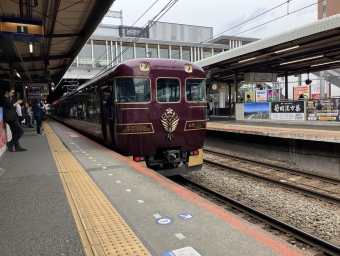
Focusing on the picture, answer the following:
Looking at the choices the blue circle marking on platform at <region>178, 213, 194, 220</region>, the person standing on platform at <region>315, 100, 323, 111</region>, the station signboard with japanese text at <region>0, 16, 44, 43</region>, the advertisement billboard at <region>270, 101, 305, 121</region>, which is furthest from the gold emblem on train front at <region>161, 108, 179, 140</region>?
the advertisement billboard at <region>270, 101, 305, 121</region>

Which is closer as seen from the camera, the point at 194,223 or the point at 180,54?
the point at 194,223

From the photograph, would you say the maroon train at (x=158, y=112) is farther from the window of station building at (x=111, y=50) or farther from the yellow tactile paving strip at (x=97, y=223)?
the window of station building at (x=111, y=50)

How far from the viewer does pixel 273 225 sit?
5008 mm

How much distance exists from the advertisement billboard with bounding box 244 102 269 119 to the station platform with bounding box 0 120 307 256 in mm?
13279

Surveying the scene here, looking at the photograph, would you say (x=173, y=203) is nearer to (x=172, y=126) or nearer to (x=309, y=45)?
(x=172, y=126)

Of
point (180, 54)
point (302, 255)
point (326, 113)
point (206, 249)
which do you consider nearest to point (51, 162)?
point (206, 249)

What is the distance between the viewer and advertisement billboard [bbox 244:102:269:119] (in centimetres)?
1715

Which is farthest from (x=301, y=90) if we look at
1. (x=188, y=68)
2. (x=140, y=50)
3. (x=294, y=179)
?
(x=188, y=68)

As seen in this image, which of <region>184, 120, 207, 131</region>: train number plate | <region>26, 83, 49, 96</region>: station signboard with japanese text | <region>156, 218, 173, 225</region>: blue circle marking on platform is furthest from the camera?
<region>26, 83, 49, 96</region>: station signboard with japanese text

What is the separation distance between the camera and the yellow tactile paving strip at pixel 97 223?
264 centimetres

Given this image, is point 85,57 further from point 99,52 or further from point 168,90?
point 168,90

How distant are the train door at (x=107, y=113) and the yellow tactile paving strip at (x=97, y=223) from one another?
98.8 inches

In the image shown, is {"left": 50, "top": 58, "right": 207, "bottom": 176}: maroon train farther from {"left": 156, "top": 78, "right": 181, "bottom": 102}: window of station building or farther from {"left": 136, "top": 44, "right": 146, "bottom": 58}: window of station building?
{"left": 136, "top": 44, "right": 146, "bottom": 58}: window of station building

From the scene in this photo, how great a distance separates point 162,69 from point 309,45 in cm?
1094
